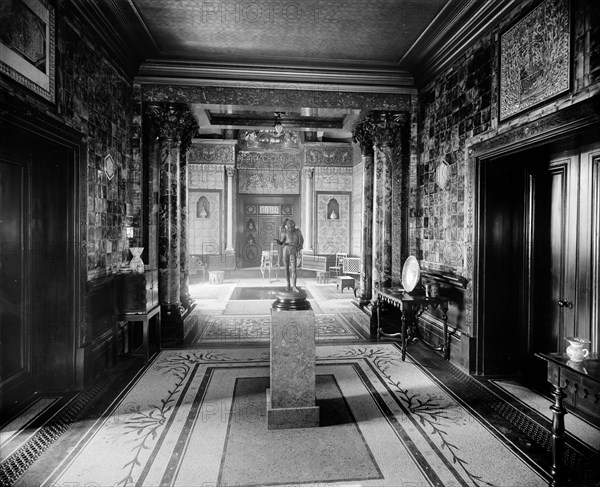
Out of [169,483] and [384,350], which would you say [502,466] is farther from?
[384,350]

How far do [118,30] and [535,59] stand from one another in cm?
496

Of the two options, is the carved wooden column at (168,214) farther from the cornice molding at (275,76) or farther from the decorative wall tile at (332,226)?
the decorative wall tile at (332,226)

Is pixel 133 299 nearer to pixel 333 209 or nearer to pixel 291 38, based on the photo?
pixel 291 38

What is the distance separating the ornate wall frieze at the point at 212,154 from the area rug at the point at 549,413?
12.2 m

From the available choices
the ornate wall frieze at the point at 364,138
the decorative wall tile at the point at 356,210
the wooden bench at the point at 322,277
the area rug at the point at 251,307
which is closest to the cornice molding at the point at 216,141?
the decorative wall tile at the point at 356,210

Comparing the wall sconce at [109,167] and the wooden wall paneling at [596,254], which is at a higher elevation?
the wall sconce at [109,167]

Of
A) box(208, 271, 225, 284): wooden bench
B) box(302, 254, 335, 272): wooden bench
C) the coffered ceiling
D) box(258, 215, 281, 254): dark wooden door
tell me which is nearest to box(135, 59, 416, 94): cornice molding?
the coffered ceiling

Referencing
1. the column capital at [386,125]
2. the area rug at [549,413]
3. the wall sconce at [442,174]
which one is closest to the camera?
the area rug at [549,413]

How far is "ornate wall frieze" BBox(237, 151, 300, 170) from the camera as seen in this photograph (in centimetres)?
1573

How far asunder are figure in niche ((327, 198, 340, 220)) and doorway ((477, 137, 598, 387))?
9911 mm

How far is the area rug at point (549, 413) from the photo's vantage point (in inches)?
132

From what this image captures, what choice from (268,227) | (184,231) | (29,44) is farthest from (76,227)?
(268,227)

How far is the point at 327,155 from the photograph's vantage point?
1462 cm

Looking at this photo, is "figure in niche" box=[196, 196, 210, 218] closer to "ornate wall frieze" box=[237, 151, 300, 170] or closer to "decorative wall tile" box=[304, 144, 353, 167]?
"ornate wall frieze" box=[237, 151, 300, 170]
